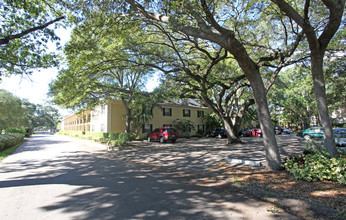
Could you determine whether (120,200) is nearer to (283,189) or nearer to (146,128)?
(283,189)

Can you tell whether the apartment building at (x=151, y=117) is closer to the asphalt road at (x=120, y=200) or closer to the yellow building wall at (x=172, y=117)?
the yellow building wall at (x=172, y=117)

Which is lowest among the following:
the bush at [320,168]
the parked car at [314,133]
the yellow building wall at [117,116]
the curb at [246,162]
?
the curb at [246,162]

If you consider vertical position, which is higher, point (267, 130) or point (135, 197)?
point (267, 130)

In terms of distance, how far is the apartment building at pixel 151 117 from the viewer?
24.4 metres

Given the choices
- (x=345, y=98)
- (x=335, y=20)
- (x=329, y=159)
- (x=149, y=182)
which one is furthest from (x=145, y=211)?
(x=345, y=98)

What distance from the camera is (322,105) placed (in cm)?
649

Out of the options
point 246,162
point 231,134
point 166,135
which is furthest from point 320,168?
point 166,135

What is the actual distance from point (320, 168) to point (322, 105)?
2301 mm

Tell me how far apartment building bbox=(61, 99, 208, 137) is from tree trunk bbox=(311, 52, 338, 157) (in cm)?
1526

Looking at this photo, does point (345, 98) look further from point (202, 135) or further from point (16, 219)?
point (16, 219)

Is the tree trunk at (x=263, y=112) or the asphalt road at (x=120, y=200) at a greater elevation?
the tree trunk at (x=263, y=112)

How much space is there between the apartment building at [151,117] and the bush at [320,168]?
15846 mm

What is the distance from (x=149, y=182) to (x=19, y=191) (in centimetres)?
363

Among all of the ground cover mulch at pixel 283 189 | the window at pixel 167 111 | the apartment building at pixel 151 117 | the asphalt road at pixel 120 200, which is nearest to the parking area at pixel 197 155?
the ground cover mulch at pixel 283 189
